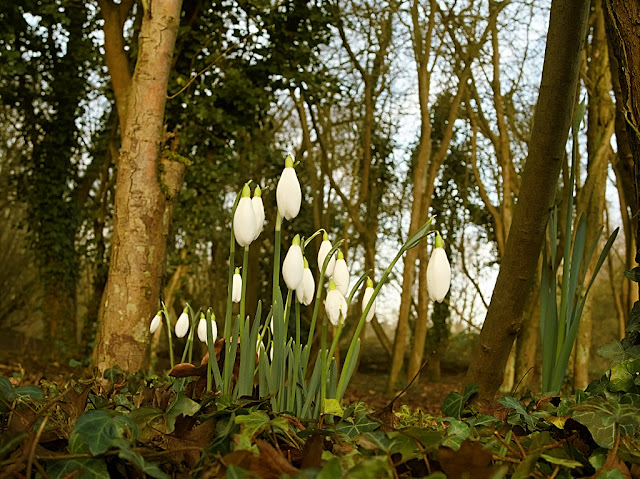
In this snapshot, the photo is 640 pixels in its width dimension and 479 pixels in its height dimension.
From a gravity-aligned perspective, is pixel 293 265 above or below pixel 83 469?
above

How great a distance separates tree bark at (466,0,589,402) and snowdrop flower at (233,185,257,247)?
875mm

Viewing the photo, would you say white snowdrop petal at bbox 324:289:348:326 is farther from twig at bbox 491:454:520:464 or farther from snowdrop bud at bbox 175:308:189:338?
snowdrop bud at bbox 175:308:189:338

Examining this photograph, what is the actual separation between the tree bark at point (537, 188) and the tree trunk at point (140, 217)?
311cm

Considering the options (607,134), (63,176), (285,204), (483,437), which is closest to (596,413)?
(483,437)

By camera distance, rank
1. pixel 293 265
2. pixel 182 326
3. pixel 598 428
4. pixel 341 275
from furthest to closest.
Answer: pixel 182 326
pixel 341 275
pixel 293 265
pixel 598 428

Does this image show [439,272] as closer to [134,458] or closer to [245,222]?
[245,222]

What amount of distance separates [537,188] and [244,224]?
960mm

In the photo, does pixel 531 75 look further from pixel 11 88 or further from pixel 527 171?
pixel 527 171

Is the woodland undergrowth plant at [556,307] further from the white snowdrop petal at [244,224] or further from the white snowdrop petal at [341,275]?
the white snowdrop petal at [244,224]

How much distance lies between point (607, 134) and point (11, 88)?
9.18 metres

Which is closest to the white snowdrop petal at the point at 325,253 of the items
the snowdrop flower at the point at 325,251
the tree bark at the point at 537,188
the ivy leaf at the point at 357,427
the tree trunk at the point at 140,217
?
the snowdrop flower at the point at 325,251

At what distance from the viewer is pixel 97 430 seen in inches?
33.4

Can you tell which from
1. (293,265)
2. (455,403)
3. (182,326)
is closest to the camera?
(455,403)

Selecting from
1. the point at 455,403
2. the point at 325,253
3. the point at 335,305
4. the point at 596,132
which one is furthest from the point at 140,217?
the point at 596,132
